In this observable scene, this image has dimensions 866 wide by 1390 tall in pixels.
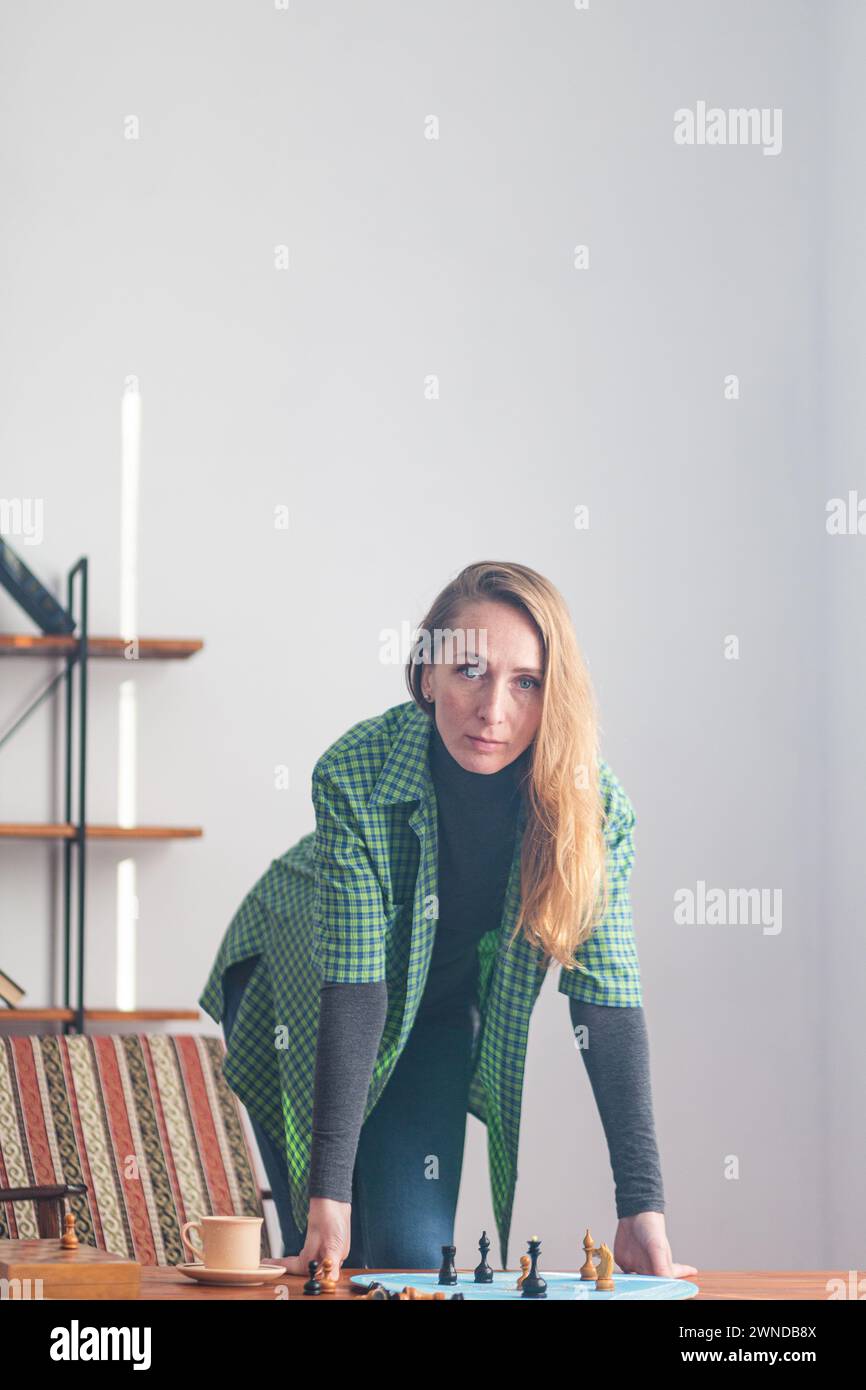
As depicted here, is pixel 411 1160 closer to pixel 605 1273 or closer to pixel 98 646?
pixel 605 1273

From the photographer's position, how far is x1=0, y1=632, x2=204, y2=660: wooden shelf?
3.29m

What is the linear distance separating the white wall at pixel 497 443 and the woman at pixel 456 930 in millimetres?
1447

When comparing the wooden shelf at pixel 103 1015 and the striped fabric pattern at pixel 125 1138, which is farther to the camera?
the wooden shelf at pixel 103 1015

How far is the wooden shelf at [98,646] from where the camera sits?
329 cm

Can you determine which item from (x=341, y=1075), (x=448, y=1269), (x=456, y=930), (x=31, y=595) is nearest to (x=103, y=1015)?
(x=31, y=595)

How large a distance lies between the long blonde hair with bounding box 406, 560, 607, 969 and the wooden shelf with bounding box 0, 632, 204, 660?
58.8 inches

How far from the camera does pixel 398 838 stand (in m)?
1.97

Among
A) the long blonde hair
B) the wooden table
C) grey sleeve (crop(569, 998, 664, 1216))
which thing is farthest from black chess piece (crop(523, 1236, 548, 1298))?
the long blonde hair

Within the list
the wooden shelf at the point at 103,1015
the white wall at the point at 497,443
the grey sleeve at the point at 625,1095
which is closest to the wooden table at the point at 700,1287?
the grey sleeve at the point at 625,1095

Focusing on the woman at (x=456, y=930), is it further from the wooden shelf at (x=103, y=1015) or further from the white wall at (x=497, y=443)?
the white wall at (x=497, y=443)

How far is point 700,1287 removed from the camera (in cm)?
156

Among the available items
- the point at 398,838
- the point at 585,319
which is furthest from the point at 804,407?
the point at 398,838

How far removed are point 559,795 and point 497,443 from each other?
2.01 meters
